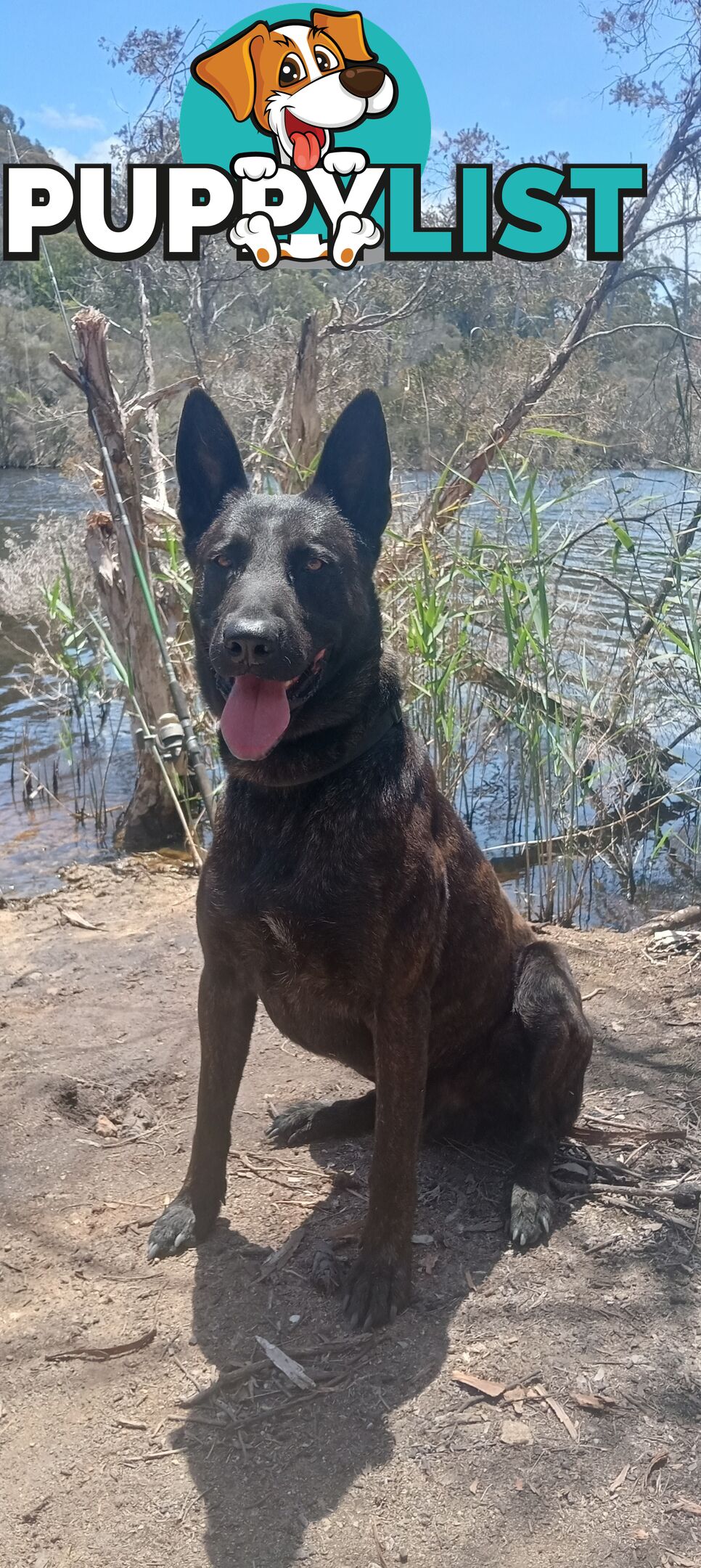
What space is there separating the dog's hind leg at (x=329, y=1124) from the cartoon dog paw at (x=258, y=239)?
8.19 m

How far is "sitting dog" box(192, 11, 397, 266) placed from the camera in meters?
8.02

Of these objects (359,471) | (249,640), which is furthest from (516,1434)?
(359,471)

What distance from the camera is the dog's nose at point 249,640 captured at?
2271mm

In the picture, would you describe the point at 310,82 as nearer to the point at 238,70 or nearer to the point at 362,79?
the point at 362,79

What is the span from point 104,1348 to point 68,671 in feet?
21.4

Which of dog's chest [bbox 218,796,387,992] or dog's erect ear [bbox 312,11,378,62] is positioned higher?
dog's erect ear [bbox 312,11,378,62]

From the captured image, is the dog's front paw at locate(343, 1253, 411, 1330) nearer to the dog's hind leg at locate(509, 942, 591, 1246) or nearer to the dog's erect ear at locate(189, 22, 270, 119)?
the dog's hind leg at locate(509, 942, 591, 1246)

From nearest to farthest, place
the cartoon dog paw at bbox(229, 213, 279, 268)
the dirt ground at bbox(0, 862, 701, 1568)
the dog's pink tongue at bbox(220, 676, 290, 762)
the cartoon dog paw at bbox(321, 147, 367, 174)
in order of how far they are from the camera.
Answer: the dirt ground at bbox(0, 862, 701, 1568), the dog's pink tongue at bbox(220, 676, 290, 762), the cartoon dog paw at bbox(321, 147, 367, 174), the cartoon dog paw at bbox(229, 213, 279, 268)

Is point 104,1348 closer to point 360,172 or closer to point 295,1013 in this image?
point 295,1013

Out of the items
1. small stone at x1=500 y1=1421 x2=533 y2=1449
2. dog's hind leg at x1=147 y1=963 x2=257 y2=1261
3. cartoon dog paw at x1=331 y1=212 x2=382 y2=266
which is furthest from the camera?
cartoon dog paw at x1=331 y1=212 x2=382 y2=266

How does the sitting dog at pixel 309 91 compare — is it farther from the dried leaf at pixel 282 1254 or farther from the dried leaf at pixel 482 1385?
the dried leaf at pixel 482 1385

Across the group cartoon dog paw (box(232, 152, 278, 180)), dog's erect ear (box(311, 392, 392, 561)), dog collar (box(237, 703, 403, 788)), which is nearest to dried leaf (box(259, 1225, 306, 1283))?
dog collar (box(237, 703, 403, 788))

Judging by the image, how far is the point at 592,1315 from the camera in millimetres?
2416

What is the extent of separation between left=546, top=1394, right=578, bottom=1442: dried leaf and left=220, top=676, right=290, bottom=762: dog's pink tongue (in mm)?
1506
